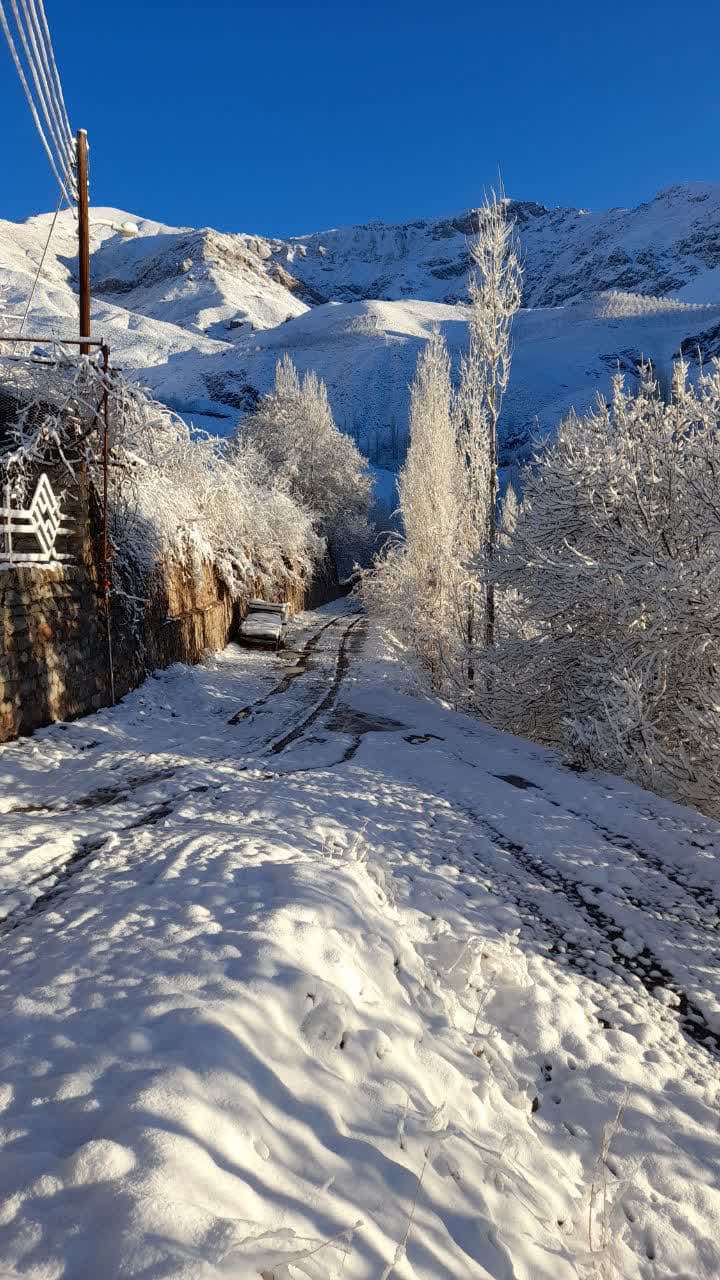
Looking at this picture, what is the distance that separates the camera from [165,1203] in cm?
178

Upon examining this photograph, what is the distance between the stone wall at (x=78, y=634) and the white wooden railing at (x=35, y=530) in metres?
0.21

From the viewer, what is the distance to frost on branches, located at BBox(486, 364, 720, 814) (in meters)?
7.11

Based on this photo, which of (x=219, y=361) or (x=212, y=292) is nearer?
(x=219, y=361)

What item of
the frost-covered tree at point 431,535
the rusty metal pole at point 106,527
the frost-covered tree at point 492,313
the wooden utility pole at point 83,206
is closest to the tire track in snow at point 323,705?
the frost-covered tree at point 431,535

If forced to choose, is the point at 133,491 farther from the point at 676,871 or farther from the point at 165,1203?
the point at 165,1203

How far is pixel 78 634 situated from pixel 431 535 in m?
9.50

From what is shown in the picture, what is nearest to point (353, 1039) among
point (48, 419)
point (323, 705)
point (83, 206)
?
point (323, 705)

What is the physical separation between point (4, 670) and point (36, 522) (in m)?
2.26

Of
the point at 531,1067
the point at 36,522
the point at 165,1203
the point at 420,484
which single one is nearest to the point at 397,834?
the point at 531,1067

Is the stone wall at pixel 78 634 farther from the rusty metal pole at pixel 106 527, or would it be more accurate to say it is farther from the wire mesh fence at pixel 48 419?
the wire mesh fence at pixel 48 419

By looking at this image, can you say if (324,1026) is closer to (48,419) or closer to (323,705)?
(323,705)

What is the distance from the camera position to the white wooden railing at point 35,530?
8.16 meters

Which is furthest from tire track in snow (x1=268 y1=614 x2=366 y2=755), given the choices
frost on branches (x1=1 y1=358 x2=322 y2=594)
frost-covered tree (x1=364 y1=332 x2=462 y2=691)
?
frost on branches (x1=1 y1=358 x2=322 y2=594)

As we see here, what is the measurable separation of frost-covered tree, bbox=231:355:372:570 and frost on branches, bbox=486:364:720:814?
3032 centimetres
